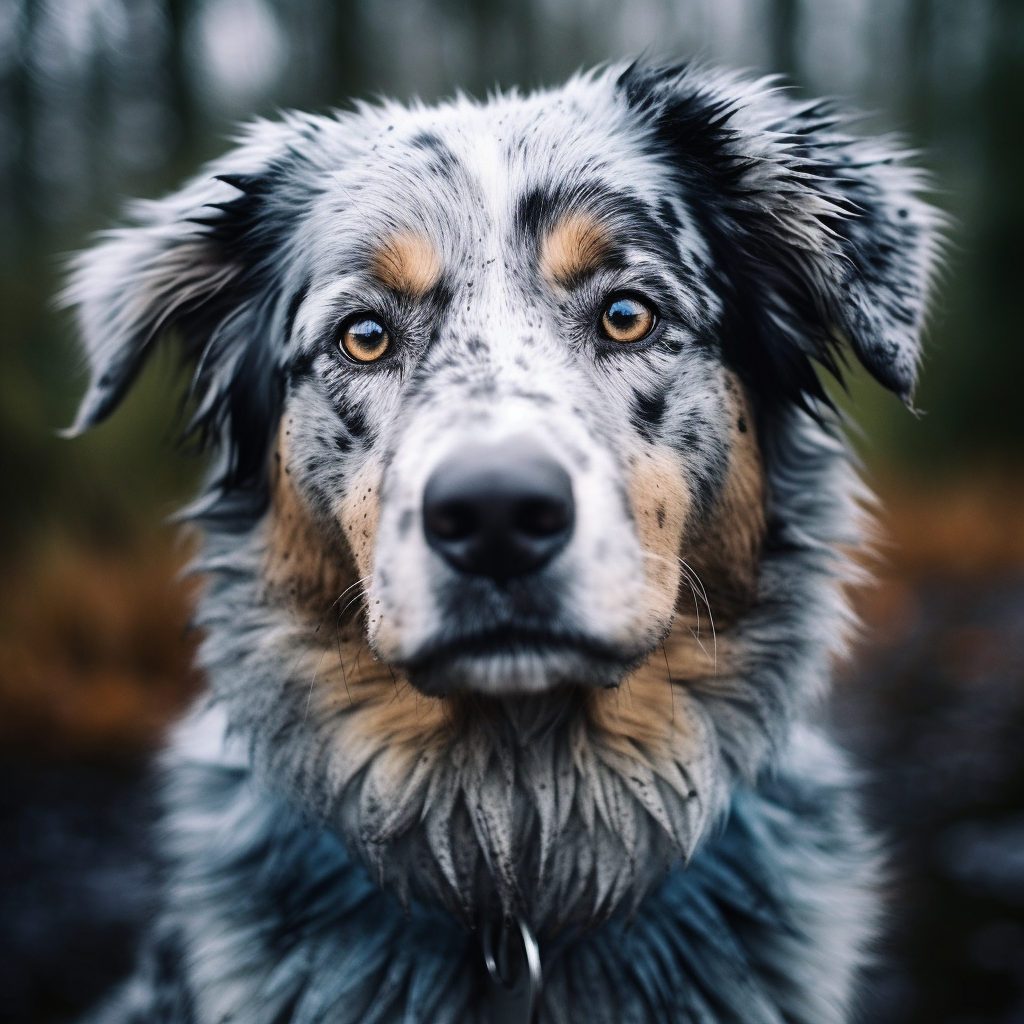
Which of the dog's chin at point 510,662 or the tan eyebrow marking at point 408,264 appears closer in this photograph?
the dog's chin at point 510,662

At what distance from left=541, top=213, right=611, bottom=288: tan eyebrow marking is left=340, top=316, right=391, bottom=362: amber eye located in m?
0.43

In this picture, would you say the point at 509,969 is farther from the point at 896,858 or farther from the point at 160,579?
the point at 160,579

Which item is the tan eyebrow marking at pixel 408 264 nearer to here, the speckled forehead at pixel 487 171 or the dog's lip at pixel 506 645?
the speckled forehead at pixel 487 171

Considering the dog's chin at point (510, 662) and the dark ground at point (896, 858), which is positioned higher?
the dog's chin at point (510, 662)

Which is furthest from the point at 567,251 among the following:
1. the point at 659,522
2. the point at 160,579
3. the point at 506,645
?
the point at 160,579

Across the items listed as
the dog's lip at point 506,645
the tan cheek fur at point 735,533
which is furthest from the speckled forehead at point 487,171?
the dog's lip at point 506,645

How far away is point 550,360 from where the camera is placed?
82.3 inches

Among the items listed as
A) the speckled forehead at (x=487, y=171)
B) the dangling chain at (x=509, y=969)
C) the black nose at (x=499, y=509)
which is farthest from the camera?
the speckled forehead at (x=487, y=171)

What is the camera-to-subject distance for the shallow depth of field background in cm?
391

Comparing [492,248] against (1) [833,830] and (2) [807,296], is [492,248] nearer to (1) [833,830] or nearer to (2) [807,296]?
(2) [807,296]

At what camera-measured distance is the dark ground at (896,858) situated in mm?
3557

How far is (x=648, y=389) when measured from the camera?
7.39 ft

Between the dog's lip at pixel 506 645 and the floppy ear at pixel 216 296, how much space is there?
3.58 ft

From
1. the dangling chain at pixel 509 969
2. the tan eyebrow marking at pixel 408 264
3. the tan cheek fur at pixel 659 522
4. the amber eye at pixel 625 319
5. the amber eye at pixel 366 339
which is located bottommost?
the dangling chain at pixel 509 969
